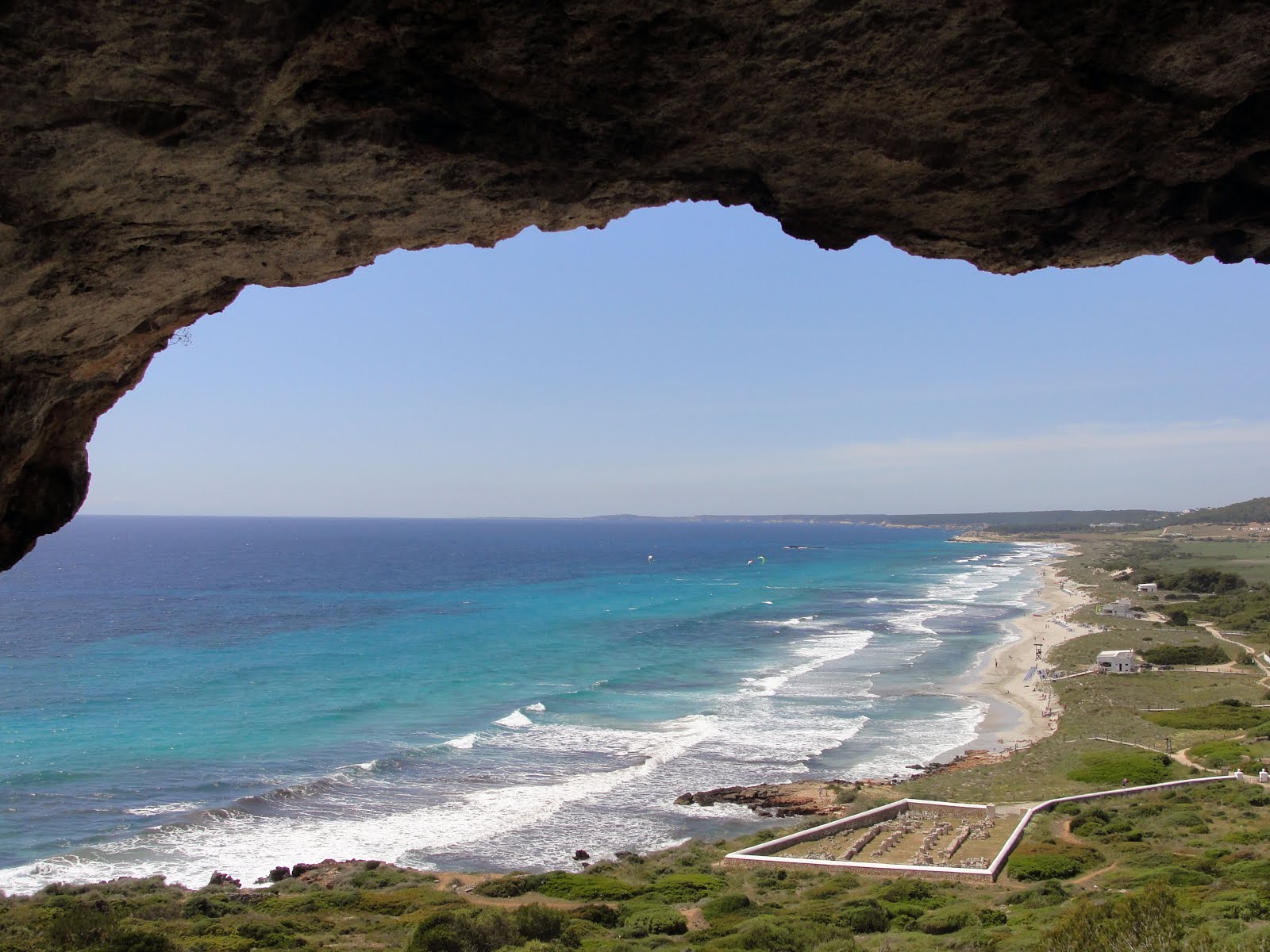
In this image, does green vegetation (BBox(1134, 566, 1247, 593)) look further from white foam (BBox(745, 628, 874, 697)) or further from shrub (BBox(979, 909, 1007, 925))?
shrub (BBox(979, 909, 1007, 925))

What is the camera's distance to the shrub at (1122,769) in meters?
27.1

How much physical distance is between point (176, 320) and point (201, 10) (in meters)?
4.45

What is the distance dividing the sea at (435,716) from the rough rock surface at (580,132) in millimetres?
20566

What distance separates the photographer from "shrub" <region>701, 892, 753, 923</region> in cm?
1702

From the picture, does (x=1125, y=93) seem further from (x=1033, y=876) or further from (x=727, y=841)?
(x=727, y=841)

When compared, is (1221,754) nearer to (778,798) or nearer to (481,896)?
(778,798)

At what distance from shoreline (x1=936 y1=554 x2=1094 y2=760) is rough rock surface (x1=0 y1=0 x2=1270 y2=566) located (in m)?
29.8

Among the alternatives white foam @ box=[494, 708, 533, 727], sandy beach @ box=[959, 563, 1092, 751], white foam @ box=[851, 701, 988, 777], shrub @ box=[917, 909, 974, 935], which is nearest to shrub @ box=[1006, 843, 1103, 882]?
shrub @ box=[917, 909, 974, 935]

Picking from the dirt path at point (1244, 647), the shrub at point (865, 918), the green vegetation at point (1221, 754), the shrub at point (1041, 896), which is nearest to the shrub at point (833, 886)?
the shrub at point (865, 918)

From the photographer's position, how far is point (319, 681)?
4750 centimetres

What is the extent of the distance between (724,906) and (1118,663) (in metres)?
38.6

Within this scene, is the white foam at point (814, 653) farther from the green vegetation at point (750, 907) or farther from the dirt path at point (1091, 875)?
the dirt path at point (1091, 875)

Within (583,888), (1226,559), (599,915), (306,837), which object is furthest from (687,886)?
(1226,559)

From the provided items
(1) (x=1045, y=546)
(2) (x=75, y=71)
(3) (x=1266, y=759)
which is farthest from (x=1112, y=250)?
(1) (x=1045, y=546)
